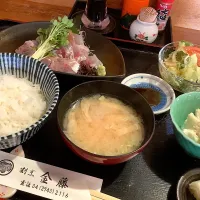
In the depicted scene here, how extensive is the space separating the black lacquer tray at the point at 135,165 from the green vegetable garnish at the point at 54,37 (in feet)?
1.30

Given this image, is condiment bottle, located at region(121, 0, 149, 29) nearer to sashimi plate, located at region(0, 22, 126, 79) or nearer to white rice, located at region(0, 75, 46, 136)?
sashimi plate, located at region(0, 22, 126, 79)

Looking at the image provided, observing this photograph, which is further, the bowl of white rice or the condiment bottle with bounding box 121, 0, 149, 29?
the condiment bottle with bounding box 121, 0, 149, 29

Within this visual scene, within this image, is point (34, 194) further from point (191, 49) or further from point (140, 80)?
point (191, 49)

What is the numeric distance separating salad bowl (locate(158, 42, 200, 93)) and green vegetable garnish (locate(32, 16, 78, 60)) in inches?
21.9

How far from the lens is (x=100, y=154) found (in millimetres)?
1139

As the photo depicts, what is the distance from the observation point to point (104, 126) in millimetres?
1252

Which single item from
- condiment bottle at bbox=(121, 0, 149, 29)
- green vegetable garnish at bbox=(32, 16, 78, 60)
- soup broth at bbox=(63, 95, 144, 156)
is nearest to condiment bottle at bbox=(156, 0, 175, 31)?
condiment bottle at bbox=(121, 0, 149, 29)

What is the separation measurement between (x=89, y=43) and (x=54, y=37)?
278mm

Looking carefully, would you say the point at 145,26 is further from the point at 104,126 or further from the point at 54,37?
the point at 104,126

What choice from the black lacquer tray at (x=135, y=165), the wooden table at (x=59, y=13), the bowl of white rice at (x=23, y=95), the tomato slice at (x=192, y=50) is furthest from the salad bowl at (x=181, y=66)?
the bowl of white rice at (x=23, y=95)

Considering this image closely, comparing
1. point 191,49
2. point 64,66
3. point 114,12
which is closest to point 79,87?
point 64,66

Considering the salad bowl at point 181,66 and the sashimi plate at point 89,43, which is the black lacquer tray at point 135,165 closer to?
the salad bowl at point 181,66

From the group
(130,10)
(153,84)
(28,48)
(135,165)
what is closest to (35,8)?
(130,10)

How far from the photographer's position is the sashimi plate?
1.68m
